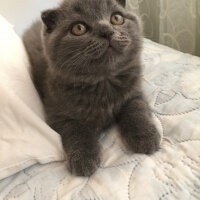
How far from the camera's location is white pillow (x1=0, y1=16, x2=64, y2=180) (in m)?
0.80

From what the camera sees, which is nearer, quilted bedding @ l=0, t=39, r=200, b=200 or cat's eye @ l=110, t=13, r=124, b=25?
quilted bedding @ l=0, t=39, r=200, b=200

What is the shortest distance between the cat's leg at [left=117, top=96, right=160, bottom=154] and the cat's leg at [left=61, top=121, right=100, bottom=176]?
11 cm

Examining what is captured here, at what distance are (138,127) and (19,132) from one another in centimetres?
40

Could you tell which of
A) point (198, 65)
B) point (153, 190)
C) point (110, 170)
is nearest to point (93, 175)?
point (110, 170)

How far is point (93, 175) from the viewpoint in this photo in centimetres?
78

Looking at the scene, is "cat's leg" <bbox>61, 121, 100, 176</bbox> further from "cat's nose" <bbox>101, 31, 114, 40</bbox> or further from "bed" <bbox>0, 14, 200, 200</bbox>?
"cat's nose" <bbox>101, 31, 114, 40</bbox>

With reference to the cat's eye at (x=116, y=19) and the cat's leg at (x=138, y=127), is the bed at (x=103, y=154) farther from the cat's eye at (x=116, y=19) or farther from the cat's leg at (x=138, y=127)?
the cat's eye at (x=116, y=19)

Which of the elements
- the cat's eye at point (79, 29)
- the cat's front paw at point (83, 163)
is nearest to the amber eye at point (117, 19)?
the cat's eye at point (79, 29)

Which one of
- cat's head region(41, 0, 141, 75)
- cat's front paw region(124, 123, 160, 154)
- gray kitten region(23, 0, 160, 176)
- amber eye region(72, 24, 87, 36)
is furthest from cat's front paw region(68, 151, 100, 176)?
amber eye region(72, 24, 87, 36)

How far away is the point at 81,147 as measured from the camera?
0.86 meters

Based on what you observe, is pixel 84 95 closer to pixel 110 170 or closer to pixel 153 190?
pixel 110 170

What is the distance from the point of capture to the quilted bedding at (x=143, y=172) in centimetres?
69

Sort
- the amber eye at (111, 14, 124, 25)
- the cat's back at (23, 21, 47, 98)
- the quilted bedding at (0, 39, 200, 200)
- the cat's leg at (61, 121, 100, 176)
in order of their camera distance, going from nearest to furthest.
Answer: the quilted bedding at (0, 39, 200, 200)
the cat's leg at (61, 121, 100, 176)
the amber eye at (111, 14, 124, 25)
the cat's back at (23, 21, 47, 98)

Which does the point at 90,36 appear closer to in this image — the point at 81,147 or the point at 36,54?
the point at 81,147
